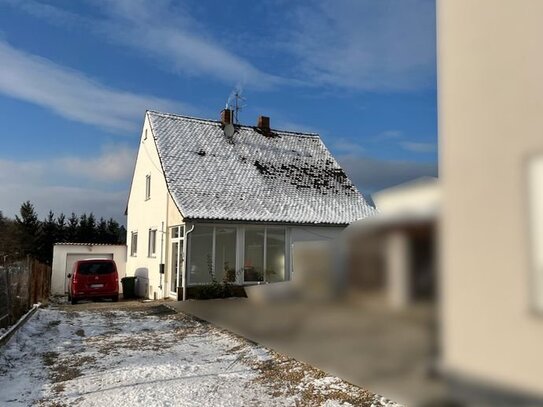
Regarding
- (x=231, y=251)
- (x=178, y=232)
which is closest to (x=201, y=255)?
(x=231, y=251)

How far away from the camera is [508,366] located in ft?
1.76

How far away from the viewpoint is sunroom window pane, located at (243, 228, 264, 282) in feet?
60.4

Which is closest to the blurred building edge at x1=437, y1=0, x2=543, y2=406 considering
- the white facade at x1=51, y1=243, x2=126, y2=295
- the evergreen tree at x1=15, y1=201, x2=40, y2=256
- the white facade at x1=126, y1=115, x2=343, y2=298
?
the white facade at x1=126, y1=115, x2=343, y2=298

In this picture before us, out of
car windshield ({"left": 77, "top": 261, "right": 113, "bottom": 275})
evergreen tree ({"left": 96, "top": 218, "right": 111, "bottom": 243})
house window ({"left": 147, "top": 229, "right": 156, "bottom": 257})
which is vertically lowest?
car windshield ({"left": 77, "top": 261, "right": 113, "bottom": 275})

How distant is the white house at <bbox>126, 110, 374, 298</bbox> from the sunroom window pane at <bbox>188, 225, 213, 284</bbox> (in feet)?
0.12

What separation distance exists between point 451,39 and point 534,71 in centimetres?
10

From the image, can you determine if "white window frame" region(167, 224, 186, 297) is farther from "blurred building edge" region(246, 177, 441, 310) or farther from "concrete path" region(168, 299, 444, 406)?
"blurred building edge" region(246, 177, 441, 310)

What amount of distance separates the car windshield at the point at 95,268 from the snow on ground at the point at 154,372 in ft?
25.3

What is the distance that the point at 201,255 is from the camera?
59.8 feet

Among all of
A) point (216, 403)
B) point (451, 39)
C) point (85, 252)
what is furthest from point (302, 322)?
point (85, 252)

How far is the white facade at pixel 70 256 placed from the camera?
26141mm

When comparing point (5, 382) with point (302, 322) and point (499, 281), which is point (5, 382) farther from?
point (499, 281)

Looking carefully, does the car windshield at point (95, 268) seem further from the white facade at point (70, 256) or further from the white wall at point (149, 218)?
the white facade at point (70, 256)

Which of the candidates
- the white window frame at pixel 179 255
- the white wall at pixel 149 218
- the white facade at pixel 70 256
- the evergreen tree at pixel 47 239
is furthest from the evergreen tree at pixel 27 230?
the white window frame at pixel 179 255
